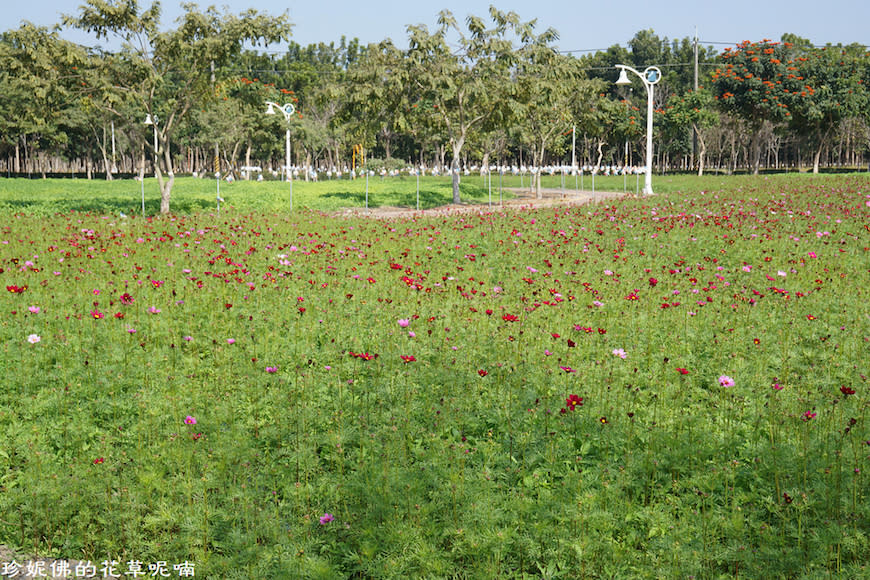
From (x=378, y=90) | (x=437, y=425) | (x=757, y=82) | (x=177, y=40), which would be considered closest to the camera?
(x=437, y=425)

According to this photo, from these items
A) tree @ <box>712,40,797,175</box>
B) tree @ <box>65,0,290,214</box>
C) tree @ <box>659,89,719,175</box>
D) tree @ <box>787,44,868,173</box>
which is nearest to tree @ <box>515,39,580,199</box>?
tree @ <box>65,0,290,214</box>

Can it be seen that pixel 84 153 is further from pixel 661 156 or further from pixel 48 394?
pixel 48 394

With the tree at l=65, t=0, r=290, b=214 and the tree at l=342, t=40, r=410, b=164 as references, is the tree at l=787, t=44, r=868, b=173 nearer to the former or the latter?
the tree at l=342, t=40, r=410, b=164

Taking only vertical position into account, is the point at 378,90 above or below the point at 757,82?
below

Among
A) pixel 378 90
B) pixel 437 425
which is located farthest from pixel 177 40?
pixel 437 425

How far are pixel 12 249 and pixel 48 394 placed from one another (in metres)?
6.71

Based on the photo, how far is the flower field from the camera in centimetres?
347

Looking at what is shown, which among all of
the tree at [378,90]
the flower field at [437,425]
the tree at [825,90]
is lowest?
the flower field at [437,425]

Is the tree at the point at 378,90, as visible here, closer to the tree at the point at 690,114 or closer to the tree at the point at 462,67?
the tree at the point at 462,67

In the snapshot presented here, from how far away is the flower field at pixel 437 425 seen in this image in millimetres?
3469

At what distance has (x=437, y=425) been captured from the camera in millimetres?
4668

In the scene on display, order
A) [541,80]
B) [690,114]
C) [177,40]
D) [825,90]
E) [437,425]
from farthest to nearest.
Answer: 1. [690,114]
2. [825,90]
3. [541,80]
4. [177,40]
5. [437,425]

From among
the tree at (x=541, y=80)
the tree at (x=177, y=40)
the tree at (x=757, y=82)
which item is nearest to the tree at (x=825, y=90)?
the tree at (x=757, y=82)

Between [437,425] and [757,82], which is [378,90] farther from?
[757,82]
